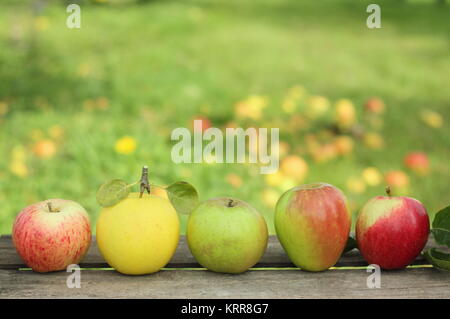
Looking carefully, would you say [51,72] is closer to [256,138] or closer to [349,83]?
[256,138]

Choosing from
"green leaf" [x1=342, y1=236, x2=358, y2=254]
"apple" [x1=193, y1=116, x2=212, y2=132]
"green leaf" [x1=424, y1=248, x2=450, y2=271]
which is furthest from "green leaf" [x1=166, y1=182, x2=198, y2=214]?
"apple" [x1=193, y1=116, x2=212, y2=132]

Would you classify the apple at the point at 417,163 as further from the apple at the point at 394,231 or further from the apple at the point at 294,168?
the apple at the point at 394,231

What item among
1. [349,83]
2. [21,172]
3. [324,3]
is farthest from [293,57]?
[21,172]

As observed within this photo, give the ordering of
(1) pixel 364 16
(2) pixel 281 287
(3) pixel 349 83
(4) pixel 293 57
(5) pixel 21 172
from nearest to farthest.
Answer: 1. (2) pixel 281 287
2. (5) pixel 21 172
3. (3) pixel 349 83
4. (4) pixel 293 57
5. (1) pixel 364 16

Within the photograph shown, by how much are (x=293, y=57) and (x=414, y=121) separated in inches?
52.8

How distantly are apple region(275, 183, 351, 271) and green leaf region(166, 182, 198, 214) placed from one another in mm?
213

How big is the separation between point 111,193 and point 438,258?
810mm

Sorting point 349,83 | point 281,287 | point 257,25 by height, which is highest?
point 257,25

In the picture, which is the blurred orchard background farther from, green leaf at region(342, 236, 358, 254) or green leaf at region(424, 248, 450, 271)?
green leaf at region(424, 248, 450, 271)

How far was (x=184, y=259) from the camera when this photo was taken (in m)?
1.74

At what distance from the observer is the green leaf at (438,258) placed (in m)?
1.61

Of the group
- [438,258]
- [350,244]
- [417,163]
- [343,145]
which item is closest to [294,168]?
[343,145]

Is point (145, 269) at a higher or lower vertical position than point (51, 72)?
lower

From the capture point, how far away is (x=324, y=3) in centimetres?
791
